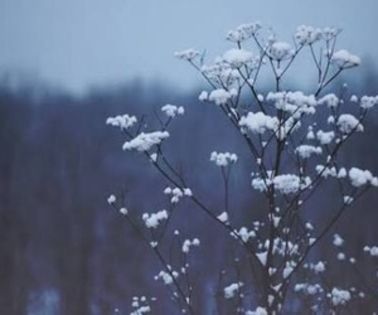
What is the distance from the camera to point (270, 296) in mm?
2113

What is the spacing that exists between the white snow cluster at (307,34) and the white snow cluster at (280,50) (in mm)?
41

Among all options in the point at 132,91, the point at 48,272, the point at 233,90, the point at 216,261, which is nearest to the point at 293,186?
the point at 233,90

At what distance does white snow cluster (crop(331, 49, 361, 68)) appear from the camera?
193cm

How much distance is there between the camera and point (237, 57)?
199 centimetres

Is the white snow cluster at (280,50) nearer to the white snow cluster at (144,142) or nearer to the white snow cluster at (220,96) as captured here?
the white snow cluster at (220,96)

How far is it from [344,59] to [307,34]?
0.16 metres

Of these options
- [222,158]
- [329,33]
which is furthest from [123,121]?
[329,33]

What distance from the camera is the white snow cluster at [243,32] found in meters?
2.11

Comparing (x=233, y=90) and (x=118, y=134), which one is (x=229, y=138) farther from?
(x=233, y=90)

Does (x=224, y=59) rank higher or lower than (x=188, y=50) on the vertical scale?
lower

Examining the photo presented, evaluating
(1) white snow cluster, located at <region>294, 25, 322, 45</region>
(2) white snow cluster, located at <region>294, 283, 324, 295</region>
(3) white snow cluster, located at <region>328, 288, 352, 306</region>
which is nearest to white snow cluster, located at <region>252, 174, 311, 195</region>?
(1) white snow cluster, located at <region>294, 25, 322, 45</region>

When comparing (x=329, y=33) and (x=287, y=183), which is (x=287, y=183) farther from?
(x=329, y=33)

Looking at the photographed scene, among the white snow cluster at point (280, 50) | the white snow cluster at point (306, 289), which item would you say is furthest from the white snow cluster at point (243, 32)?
the white snow cluster at point (306, 289)

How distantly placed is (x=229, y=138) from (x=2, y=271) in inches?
102
